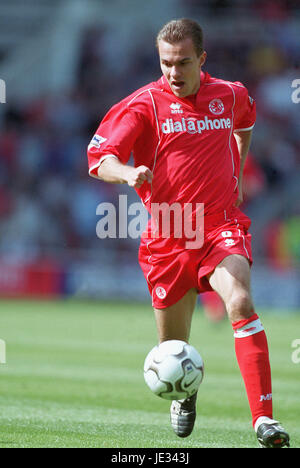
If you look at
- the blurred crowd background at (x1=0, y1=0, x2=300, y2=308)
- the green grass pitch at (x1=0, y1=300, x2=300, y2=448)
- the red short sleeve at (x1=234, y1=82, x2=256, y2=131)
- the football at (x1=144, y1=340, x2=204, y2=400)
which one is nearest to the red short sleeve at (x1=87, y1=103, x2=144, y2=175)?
the red short sleeve at (x1=234, y1=82, x2=256, y2=131)

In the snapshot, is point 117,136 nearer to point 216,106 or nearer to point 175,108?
point 175,108

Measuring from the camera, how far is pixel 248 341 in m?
5.37

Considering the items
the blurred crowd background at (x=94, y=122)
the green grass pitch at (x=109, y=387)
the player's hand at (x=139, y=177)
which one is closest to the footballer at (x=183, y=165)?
the player's hand at (x=139, y=177)

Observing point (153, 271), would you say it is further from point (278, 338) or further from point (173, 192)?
point (278, 338)

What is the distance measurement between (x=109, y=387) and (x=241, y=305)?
11.0ft

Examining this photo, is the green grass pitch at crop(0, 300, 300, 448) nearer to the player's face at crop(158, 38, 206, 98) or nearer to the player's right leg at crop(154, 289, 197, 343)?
the player's right leg at crop(154, 289, 197, 343)

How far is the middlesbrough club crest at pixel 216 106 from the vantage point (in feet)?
19.7

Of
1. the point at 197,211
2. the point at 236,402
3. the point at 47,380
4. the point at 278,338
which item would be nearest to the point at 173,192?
the point at 197,211

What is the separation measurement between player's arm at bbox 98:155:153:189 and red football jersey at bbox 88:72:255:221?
237 mm

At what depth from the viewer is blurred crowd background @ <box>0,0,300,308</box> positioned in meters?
20.1

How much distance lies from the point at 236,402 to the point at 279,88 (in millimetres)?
15349

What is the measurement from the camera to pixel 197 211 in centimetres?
580

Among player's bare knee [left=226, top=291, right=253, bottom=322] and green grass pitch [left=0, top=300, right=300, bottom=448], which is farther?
green grass pitch [left=0, top=300, right=300, bottom=448]

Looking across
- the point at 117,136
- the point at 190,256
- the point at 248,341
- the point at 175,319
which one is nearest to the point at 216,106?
the point at 117,136
